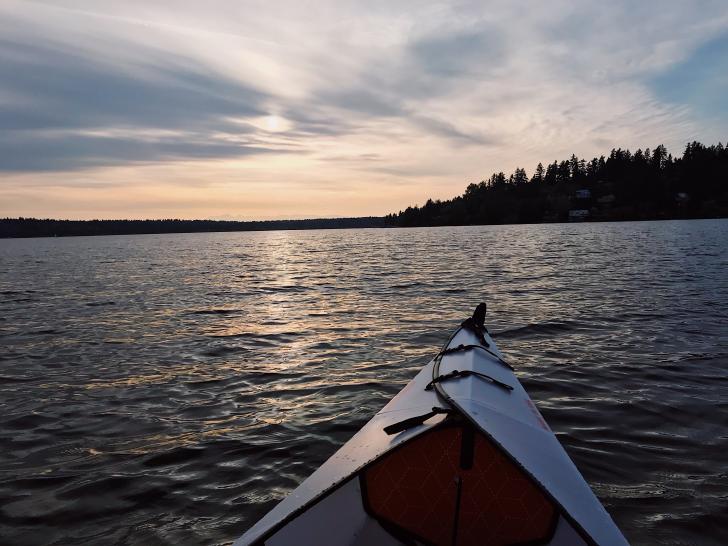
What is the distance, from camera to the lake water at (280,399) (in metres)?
5.54

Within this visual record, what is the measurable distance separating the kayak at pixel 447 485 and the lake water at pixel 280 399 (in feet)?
4.28

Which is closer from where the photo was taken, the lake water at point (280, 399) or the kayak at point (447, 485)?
the kayak at point (447, 485)

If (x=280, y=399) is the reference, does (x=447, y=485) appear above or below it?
above

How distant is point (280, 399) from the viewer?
9219 mm

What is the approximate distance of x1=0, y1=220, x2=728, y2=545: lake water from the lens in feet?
18.2

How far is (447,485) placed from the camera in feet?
15.8

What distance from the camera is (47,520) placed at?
5387 mm

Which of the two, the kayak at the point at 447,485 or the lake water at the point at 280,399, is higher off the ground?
the kayak at the point at 447,485

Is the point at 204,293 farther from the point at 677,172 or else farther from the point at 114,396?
the point at 677,172

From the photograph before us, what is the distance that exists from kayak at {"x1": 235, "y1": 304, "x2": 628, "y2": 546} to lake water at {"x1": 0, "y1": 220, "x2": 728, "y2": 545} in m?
1.31

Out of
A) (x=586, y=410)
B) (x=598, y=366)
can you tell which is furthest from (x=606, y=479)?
(x=598, y=366)

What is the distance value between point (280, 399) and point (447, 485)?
5.11 meters

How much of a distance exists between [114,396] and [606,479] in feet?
29.8

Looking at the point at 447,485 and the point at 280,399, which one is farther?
the point at 280,399
